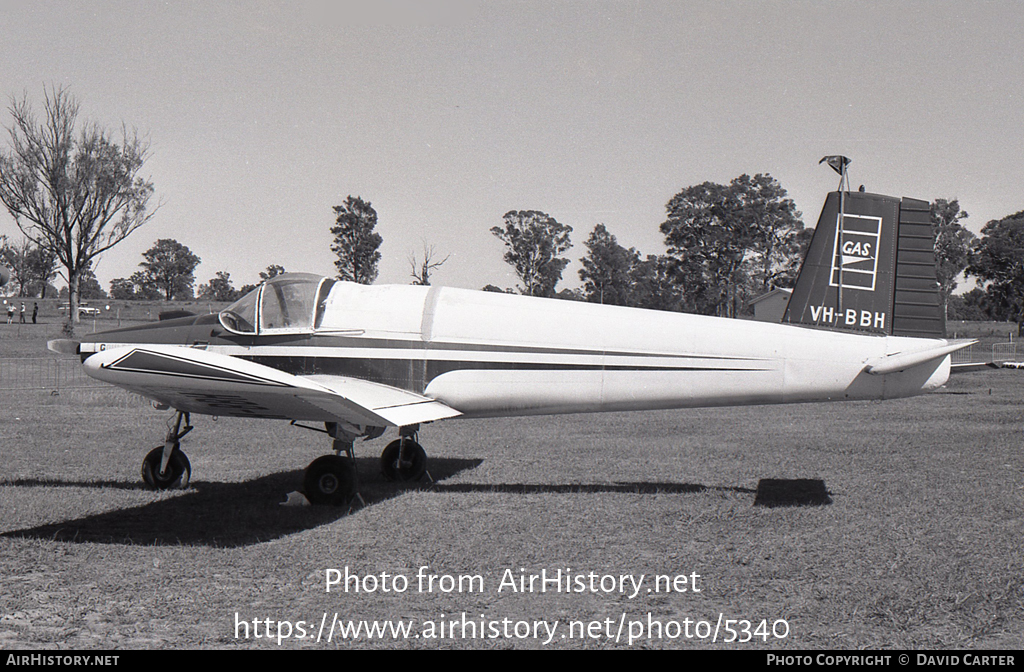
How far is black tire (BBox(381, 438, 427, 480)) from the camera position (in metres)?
8.67

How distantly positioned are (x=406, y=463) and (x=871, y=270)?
17.1 ft

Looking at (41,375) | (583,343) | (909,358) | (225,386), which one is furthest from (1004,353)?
(225,386)

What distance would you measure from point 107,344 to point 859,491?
7690 mm

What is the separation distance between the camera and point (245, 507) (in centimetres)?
711

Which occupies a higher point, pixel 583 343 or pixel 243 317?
pixel 243 317

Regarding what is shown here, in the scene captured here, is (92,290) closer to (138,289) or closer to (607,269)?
(138,289)

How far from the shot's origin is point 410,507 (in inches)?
282

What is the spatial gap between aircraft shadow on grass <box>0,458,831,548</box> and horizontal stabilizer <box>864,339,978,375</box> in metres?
1.33

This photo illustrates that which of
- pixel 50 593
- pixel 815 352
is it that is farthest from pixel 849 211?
pixel 50 593

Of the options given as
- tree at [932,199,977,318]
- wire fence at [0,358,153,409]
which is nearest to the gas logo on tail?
wire fence at [0,358,153,409]

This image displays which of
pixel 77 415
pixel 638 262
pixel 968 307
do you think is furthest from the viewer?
pixel 968 307

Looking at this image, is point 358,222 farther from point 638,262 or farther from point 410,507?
point 410,507

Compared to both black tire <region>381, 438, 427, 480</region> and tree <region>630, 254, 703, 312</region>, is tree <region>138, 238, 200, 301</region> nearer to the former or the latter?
tree <region>630, 254, 703, 312</region>
